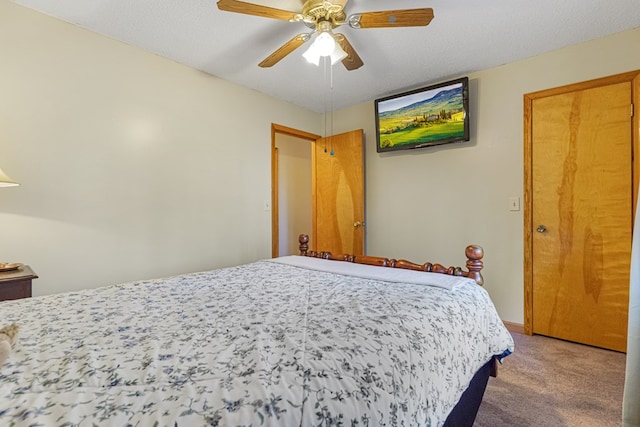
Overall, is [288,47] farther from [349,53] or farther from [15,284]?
[15,284]

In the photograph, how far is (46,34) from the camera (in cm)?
196

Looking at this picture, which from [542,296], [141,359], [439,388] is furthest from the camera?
[542,296]

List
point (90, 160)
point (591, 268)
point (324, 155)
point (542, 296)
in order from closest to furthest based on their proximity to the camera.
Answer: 1. point (90, 160)
2. point (591, 268)
3. point (542, 296)
4. point (324, 155)

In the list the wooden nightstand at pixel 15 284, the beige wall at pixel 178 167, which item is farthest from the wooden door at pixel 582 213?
the wooden nightstand at pixel 15 284

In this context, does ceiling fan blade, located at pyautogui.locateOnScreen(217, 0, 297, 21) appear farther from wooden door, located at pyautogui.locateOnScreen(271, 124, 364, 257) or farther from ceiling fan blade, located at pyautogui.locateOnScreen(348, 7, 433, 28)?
wooden door, located at pyautogui.locateOnScreen(271, 124, 364, 257)

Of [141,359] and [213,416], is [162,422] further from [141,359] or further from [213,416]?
[141,359]

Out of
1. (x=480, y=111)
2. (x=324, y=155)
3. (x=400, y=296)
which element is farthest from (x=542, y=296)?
(x=324, y=155)

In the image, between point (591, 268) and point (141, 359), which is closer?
point (141, 359)

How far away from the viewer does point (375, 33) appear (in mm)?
2174

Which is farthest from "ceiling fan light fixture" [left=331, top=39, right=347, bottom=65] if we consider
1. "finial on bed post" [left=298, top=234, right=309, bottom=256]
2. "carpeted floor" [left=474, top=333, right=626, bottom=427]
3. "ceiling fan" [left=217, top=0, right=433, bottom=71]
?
"carpeted floor" [left=474, top=333, right=626, bottom=427]

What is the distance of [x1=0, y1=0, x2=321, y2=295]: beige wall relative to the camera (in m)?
1.89

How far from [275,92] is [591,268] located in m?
3.25

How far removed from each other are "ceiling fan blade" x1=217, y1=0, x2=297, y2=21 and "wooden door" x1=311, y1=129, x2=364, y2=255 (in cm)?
196

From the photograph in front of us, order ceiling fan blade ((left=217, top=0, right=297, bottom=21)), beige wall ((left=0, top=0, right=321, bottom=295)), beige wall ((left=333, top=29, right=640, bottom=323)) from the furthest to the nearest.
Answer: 1. beige wall ((left=333, top=29, right=640, bottom=323))
2. beige wall ((left=0, top=0, right=321, bottom=295))
3. ceiling fan blade ((left=217, top=0, right=297, bottom=21))
